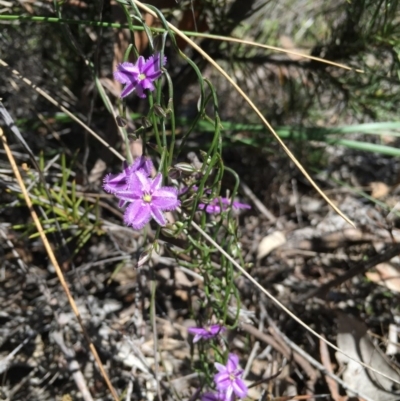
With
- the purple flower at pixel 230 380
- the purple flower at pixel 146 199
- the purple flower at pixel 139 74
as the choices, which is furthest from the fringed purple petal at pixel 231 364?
the purple flower at pixel 139 74

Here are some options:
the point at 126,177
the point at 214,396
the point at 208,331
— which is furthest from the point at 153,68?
the point at 214,396

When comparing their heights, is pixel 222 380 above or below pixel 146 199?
below

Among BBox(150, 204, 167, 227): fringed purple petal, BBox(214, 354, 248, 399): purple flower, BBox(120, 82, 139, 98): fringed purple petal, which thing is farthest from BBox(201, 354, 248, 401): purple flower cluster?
BBox(120, 82, 139, 98): fringed purple petal

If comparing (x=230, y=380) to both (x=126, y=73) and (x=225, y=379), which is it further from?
(x=126, y=73)

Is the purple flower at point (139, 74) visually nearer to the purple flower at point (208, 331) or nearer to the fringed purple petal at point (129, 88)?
the fringed purple petal at point (129, 88)

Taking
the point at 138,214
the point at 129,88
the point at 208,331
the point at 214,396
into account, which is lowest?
the point at 214,396

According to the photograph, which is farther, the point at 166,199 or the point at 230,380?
the point at 230,380
